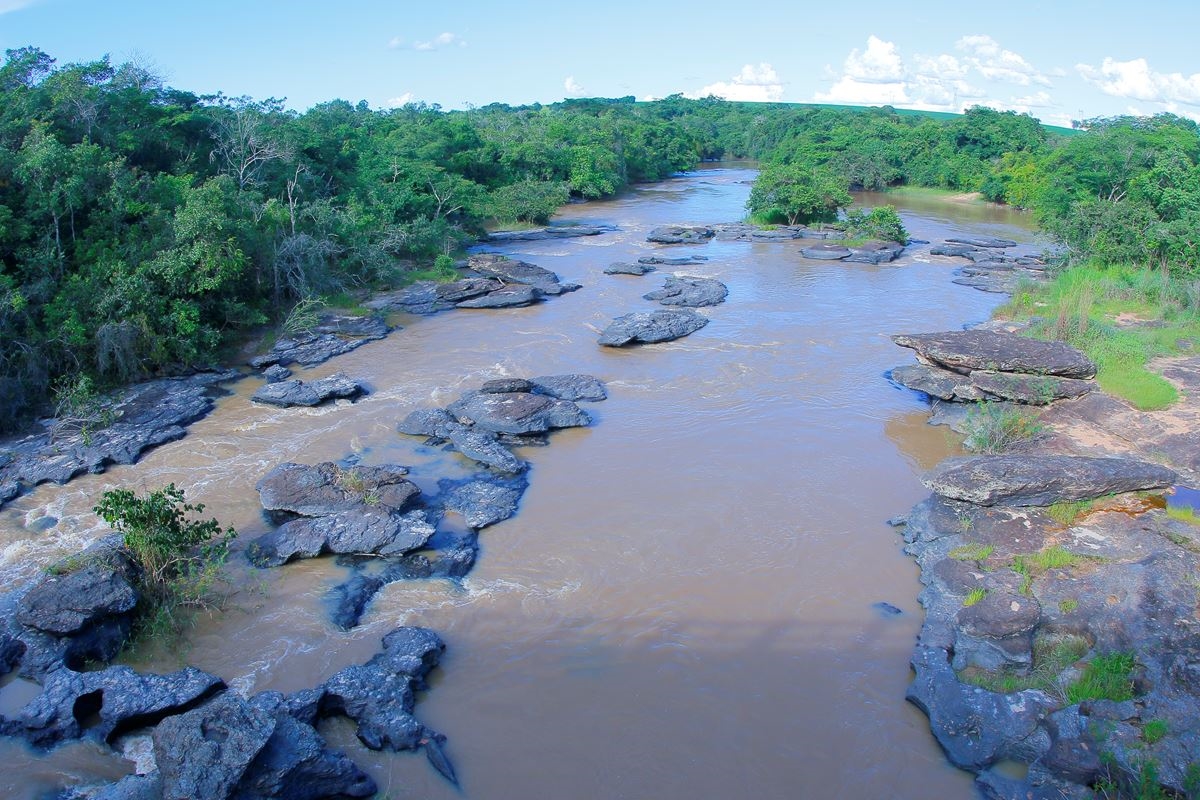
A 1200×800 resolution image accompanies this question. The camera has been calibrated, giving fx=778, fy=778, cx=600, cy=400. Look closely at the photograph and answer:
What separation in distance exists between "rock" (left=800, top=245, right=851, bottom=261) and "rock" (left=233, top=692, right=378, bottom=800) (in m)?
26.6

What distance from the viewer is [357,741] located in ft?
22.9

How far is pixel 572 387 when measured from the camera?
15234 mm

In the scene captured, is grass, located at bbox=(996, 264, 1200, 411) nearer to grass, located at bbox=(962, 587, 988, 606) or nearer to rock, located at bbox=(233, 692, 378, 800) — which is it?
grass, located at bbox=(962, 587, 988, 606)

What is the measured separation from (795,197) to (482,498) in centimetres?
2799

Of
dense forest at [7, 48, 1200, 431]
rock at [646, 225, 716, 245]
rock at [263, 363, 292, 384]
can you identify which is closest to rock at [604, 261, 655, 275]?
rock at [646, 225, 716, 245]

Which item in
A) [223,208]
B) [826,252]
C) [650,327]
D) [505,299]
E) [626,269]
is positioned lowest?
[650,327]

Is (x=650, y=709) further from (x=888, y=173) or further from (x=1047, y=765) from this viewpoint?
(x=888, y=173)

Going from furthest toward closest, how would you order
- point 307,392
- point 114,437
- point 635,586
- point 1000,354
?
point 307,392, point 1000,354, point 114,437, point 635,586

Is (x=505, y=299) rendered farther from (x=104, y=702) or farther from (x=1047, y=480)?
(x=104, y=702)

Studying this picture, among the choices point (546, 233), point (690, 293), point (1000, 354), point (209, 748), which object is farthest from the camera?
point (546, 233)

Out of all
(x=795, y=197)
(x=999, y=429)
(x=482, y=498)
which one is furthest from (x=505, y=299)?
(x=795, y=197)

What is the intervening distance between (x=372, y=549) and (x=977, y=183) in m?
48.1

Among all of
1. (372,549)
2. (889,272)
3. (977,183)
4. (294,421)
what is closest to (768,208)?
(889,272)

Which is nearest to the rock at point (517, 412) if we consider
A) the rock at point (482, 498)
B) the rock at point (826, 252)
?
the rock at point (482, 498)
